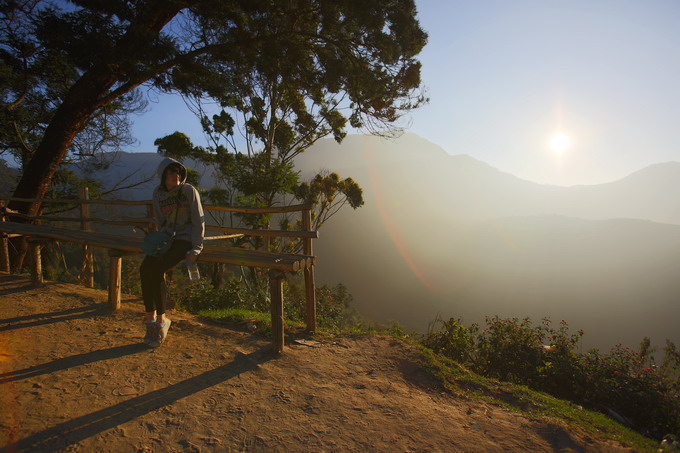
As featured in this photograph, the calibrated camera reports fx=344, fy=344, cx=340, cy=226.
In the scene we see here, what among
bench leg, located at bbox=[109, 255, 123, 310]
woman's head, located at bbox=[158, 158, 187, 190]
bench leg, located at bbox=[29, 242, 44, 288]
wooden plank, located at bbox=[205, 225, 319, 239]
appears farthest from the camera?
bench leg, located at bbox=[29, 242, 44, 288]

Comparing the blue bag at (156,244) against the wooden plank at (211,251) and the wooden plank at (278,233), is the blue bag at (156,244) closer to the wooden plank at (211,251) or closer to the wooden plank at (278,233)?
the wooden plank at (211,251)

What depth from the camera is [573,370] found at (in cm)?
396

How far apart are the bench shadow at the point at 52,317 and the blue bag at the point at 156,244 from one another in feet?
5.15

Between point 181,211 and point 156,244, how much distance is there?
1.21 feet

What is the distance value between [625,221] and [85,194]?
96481mm

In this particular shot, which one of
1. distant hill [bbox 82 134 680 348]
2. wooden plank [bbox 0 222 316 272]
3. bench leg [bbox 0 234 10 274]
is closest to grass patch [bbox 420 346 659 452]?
wooden plank [bbox 0 222 316 272]

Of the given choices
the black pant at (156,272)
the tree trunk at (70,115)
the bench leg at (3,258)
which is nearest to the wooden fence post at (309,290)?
the black pant at (156,272)

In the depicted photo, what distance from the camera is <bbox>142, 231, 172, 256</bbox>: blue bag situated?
10.2 ft

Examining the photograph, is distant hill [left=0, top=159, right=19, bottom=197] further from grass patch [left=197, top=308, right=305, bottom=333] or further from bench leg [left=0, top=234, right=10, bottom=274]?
grass patch [left=197, top=308, right=305, bottom=333]

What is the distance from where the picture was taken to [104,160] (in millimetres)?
10945

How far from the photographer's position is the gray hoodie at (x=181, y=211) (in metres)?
3.19

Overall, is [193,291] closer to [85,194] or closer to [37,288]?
[37,288]

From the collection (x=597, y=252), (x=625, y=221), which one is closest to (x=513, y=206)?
(x=625, y=221)

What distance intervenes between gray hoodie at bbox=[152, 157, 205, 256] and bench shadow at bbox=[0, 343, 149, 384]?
107cm
